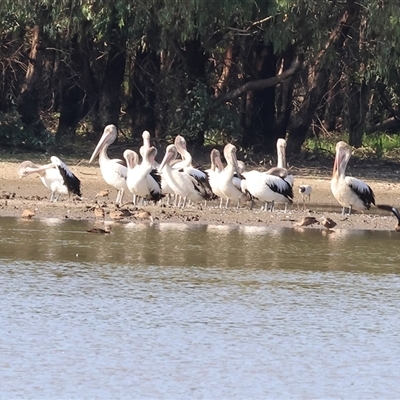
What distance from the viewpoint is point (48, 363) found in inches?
284

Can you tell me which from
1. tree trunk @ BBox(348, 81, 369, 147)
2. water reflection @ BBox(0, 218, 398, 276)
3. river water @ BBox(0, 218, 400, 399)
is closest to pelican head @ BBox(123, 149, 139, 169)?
water reflection @ BBox(0, 218, 398, 276)

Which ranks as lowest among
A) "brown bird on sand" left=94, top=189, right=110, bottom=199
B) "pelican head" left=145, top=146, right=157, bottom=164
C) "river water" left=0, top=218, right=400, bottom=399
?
"river water" left=0, top=218, right=400, bottom=399

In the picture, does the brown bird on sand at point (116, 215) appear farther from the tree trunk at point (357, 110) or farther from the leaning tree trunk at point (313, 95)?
the tree trunk at point (357, 110)

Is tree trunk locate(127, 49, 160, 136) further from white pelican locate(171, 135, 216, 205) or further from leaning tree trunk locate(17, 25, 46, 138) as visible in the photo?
white pelican locate(171, 135, 216, 205)

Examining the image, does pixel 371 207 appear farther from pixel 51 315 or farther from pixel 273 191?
pixel 51 315

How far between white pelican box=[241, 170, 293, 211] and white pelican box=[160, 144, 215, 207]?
0.52 meters

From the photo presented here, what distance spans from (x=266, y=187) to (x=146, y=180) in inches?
57.0

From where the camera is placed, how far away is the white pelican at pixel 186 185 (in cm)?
1498

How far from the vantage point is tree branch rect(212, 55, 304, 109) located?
63.8 feet

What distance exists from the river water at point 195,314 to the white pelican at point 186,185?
6.60 feet

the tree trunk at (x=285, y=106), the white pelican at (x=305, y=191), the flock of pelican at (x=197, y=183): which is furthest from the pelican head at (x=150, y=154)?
the tree trunk at (x=285, y=106)

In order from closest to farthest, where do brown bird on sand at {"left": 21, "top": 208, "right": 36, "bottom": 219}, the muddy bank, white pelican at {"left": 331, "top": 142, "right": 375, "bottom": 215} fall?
brown bird on sand at {"left": 21, "top": 208, "right": 36, "bottom": 219}
the muddy bank
white pelican at {"left": 331, "top": 142, "right": 375, "bottom": 215}

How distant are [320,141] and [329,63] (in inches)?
183

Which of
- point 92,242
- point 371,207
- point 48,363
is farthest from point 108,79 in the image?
point 48,363
